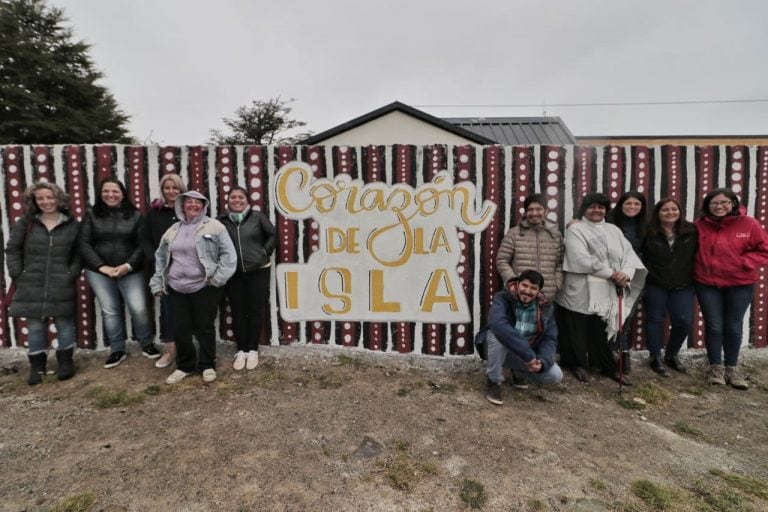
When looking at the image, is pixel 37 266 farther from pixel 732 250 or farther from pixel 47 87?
pixel 47 87

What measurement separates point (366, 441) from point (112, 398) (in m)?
2.15

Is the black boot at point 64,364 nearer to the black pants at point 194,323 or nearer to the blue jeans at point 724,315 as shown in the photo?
the black pants at point 194,323

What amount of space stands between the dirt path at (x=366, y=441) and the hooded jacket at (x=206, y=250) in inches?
37.8

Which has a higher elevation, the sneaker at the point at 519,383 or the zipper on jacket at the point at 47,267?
the zipper on jacket at the point at 47,267

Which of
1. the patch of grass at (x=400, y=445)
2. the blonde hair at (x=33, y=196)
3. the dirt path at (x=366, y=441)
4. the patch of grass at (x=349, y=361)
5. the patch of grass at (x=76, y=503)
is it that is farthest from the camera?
the patch of grass at (x=349, y=361)

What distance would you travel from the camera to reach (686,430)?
8.50 ft

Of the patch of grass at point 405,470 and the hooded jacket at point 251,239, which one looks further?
the hooded jacket at point 251,239

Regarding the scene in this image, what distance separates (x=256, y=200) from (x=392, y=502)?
2.84 meters

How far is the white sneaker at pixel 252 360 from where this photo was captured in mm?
3383

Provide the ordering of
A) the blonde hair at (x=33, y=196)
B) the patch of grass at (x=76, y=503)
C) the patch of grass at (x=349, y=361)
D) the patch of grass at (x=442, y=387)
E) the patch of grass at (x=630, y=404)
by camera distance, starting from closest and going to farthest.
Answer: the patch of grass at (x=76, y=503) → the patch of grass at (x=630, y=404) → the blonde hair at (x=33, y=196) → the patch of grass at (x=442, y=387) → the patch of grass at (x=349, y=361)

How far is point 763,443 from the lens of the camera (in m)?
2.46

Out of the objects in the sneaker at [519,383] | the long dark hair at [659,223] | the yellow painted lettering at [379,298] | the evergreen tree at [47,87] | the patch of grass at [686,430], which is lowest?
the patch of grass at [686,430]

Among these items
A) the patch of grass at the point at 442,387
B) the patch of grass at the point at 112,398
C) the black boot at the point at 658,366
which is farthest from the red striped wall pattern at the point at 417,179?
the patch of grass at the point at 112,398

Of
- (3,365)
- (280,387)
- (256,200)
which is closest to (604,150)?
(256,200)
